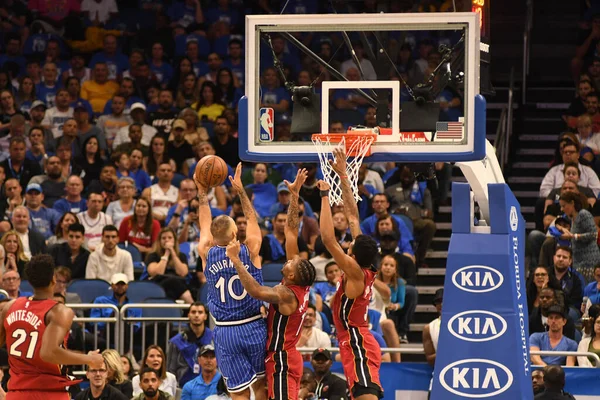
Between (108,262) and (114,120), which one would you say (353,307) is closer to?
(108,262)

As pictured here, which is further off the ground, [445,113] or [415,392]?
[445,113]

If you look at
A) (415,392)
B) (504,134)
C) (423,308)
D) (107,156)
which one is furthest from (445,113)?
(415,392)

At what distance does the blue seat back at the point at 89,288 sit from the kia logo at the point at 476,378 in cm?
552

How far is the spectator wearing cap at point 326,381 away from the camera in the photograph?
12.3m

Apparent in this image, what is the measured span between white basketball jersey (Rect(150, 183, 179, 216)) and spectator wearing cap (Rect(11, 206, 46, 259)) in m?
1.80

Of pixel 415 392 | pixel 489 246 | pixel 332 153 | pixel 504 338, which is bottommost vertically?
pixel 415 392

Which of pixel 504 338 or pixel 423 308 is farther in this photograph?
pixel 423 308

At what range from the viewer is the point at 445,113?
17.6 metres

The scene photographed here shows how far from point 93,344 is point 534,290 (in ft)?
16.9

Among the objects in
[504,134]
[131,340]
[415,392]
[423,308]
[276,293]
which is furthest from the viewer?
[504,134]

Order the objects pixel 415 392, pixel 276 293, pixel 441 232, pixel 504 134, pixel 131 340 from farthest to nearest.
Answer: pixel 504 134 → pixel 441 232 → pixel 131 340 → pixel 415 392 → pixel 276 293

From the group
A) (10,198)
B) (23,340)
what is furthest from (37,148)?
(23,340)

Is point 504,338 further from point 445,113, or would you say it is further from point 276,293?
point 445,113

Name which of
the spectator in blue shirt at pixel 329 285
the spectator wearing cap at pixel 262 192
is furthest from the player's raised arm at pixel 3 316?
the spectator wearing cap at pixel 262 192
